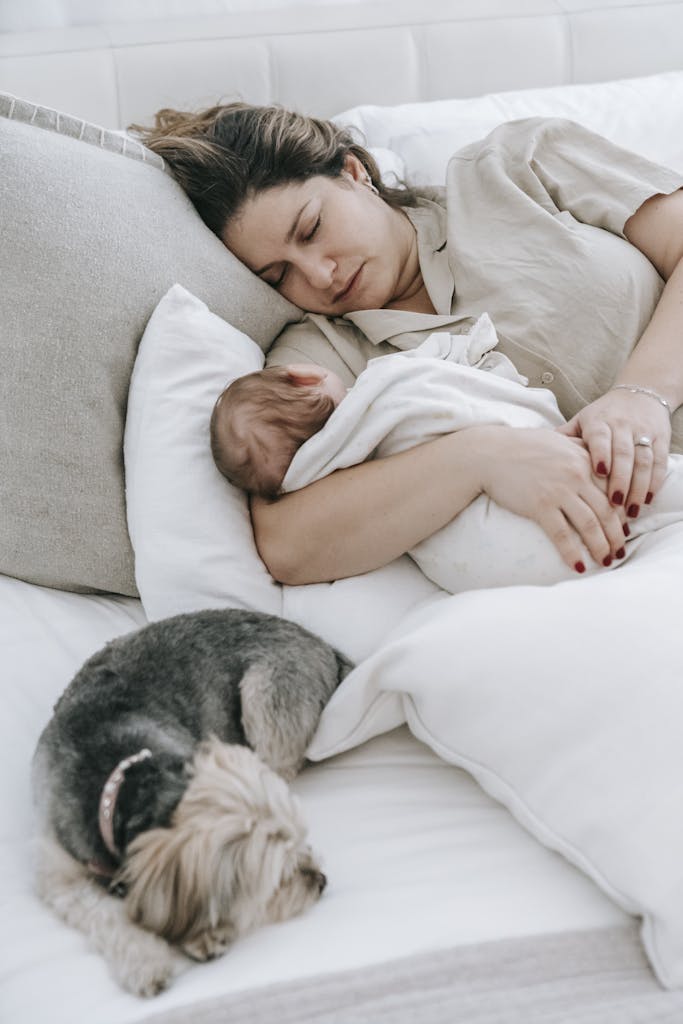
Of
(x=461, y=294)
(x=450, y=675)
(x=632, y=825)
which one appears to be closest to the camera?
(x=632, y=825)

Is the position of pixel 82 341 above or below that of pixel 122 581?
above

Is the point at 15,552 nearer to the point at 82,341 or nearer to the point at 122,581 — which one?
the point at 122,581

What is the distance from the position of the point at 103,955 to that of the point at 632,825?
52 cm

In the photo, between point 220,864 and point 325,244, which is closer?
point 220,864

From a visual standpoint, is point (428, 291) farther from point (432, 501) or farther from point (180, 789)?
point (180, 789)

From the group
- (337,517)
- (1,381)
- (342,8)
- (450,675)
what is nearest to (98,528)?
(1,381)

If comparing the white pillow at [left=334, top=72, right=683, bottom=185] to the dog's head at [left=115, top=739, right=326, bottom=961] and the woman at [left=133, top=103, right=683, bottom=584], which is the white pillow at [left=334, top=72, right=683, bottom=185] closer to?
the woman at [left=133, top=103, right=683, bottom=584]

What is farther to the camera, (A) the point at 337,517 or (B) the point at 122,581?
(B) the point at 122,581

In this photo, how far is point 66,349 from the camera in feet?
4.47

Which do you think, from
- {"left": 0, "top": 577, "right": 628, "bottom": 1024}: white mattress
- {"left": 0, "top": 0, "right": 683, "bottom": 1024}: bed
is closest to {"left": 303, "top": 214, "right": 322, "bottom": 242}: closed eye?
{"left": 0, "top": 0, "right": 683, "bottom": 1024}: bed

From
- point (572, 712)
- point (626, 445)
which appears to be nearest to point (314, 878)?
point (572, 712)

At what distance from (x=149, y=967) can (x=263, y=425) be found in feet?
2.37

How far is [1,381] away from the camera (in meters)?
1.34

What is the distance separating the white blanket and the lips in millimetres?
311
